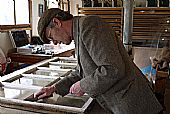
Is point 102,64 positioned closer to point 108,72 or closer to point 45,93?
point 108,72

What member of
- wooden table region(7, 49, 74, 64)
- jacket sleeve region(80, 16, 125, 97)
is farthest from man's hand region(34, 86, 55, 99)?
wooden table region(7, 49, 74, 64)

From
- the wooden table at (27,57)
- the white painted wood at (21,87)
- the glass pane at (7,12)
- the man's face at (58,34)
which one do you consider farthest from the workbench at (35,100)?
the glass pane at (7,12)

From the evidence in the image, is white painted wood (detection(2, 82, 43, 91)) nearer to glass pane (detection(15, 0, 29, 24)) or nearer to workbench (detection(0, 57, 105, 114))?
workbench (detection(0, 57, 105, 114))

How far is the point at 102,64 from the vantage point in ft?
3.51

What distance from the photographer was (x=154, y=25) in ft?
12.6

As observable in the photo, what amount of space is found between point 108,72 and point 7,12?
3.34 metres

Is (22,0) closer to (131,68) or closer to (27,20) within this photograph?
(27,20)

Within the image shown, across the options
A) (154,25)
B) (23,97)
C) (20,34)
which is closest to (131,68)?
(23,97)

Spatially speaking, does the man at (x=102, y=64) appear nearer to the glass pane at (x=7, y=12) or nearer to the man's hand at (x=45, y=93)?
the man's hand at (x=45, y=93)

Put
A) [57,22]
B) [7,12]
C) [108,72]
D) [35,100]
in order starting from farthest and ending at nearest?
[7,12]
[35,100]
[57,22]
[108,72]

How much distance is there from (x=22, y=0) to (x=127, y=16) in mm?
2473

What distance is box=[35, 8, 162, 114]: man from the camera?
42.0 inches

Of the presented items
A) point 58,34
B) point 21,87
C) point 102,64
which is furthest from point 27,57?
point 102,64

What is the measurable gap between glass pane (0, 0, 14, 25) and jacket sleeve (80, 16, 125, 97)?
10.1 ft
